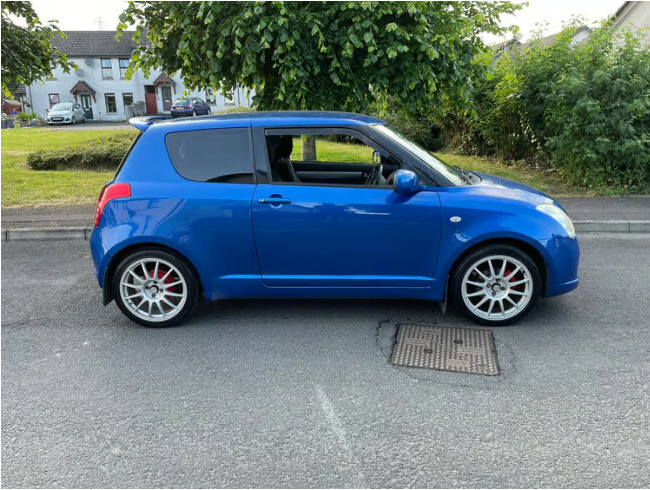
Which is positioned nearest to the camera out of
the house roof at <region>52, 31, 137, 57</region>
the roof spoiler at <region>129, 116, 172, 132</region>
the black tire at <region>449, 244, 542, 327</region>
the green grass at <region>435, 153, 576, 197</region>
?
the black tire at <region>449, 244, 542, 327</region>

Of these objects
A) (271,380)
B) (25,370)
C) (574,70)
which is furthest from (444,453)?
(574,70)

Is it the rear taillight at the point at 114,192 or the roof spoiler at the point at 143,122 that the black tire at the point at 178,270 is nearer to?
the rear taillight at the point at 114,192

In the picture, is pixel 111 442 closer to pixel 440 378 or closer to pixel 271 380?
pixel 271 380

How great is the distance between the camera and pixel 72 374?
3.69m

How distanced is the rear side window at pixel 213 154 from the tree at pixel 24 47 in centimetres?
631

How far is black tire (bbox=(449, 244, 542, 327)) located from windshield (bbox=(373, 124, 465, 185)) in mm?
636

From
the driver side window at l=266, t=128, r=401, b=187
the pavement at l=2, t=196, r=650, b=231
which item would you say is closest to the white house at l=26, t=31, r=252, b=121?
the pavement at l=2, t=196, r=650, b=231

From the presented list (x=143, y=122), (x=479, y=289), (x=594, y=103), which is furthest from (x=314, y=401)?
(x=594, y=103)

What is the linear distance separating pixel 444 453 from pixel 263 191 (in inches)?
94.5

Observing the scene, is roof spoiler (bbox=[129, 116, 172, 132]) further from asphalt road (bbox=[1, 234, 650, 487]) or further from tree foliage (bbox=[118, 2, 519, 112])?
tree foliage (bbox=[118, 2, 519, 112])

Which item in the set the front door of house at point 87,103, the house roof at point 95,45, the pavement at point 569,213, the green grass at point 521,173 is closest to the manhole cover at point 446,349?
the pavement at point 569,213

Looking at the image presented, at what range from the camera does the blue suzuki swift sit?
4199 mm

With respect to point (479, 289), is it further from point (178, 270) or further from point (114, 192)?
point (114, 192)

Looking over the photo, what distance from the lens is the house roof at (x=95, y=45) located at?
49.2 m
